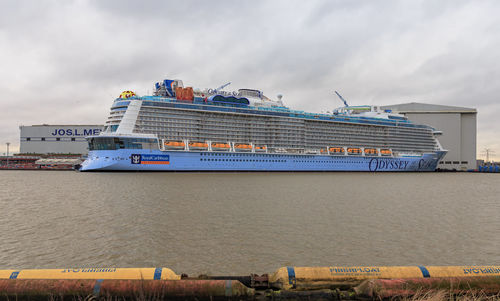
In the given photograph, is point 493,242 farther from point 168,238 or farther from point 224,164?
point 224,164

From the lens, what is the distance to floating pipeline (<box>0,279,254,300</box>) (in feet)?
20.4

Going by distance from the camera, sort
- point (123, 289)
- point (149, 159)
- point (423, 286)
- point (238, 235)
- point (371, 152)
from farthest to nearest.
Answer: point (371, 152), point (149, 159), point (238, 235), point (423, 286), point (123, 289)

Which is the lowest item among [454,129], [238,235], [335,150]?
[238,235]

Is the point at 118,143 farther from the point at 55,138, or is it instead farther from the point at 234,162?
the point at 55,138

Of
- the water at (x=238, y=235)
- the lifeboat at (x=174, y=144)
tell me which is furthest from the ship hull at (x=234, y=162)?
the water at (x=238, y=235)

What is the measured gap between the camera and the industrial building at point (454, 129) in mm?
114688

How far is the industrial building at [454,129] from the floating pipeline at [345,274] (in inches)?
4683

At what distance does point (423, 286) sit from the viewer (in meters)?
6.61

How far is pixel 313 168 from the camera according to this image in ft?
230

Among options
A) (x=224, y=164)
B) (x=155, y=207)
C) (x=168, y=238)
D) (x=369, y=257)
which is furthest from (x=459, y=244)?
(x=224, y=164)

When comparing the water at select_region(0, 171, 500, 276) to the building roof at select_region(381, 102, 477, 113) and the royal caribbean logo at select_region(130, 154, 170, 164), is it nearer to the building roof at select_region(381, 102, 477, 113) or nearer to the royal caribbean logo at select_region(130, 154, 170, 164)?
the royal caribbean logo at select_region(130, 154, 170, 164)

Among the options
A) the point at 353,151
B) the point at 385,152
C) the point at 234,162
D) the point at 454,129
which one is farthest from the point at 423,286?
the point at 454,129

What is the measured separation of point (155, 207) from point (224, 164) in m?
41.0

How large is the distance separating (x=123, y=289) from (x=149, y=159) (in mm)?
48888
